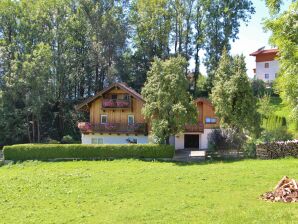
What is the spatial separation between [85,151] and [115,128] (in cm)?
714

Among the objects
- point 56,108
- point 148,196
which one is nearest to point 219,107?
point 148,196

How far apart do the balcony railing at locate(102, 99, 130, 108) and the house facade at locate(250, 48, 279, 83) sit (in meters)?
33.2

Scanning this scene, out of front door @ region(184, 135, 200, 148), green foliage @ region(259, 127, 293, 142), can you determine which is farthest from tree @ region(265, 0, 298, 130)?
front door @ region(184, 135, 200, 148)

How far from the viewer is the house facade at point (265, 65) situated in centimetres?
6775

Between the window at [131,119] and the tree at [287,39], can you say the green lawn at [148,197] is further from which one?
the window at [131,119]

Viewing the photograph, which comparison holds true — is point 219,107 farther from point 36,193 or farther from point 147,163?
point 36,193

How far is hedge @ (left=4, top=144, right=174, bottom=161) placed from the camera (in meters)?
35.5

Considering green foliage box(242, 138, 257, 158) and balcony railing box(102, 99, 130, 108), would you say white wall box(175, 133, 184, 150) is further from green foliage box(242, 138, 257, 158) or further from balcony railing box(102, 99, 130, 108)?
green foliage box(242, 138, 257, 158)

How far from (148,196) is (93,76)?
44.9 meters

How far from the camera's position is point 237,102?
35.2m

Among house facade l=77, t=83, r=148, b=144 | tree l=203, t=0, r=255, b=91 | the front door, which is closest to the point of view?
house facade l=77, t=83, r=148, b=144

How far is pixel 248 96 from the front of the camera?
35.2 metres

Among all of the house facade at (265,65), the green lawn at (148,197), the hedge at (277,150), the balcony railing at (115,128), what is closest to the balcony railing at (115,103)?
the balcony railing at (115,128)

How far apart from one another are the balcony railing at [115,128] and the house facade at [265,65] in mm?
33681
